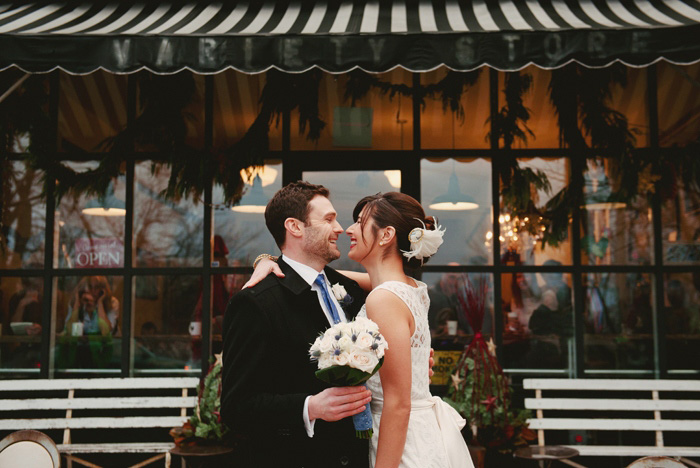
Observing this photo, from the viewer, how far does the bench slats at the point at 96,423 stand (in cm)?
615

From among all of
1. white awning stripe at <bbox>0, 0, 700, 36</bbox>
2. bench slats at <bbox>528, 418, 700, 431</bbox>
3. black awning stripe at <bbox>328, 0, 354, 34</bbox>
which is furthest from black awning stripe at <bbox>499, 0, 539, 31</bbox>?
bench slats at <bbox>528, 418, 700, 431</bbox>

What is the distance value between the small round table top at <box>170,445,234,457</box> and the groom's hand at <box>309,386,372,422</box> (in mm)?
3059

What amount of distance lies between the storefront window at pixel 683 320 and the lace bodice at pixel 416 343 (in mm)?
4365

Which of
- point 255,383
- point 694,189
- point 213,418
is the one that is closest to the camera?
point 255,383

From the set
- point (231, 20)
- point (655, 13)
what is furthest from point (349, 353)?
point (655, 13)

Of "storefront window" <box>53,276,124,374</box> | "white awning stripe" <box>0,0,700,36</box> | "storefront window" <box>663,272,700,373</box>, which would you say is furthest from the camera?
"storefront window" <box>53,276,124,374</box>

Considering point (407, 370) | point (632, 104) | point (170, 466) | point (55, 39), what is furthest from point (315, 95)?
point (407, 370)

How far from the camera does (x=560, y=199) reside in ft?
21.6

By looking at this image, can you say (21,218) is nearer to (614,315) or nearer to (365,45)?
(365,45)

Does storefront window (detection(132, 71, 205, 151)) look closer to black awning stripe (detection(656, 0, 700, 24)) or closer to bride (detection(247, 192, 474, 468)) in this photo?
bride (detection(247, 192, 474, 468))

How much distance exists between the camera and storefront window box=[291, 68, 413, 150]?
22.0 feet

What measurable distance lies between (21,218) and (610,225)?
6.10m

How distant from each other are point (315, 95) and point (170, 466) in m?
3.85

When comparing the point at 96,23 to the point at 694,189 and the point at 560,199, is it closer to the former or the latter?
the point at 560,199
